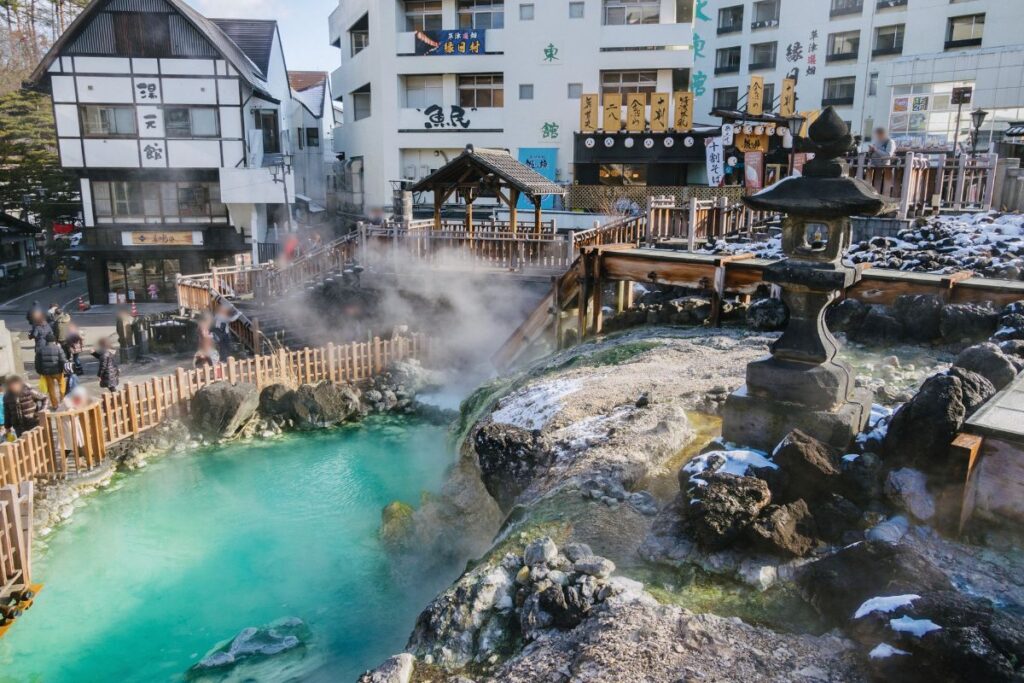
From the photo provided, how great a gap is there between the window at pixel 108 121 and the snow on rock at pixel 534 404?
24.3m

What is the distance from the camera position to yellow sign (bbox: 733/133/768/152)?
29469mm

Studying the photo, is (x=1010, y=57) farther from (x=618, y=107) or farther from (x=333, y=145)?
(x=333, y=145)

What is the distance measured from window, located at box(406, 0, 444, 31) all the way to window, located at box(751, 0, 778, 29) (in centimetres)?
1997

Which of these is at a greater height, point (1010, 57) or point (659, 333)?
point (1010, 57)

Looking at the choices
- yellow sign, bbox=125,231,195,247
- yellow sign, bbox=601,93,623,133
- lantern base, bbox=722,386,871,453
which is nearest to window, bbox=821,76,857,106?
yellow sign, bbox=601,93,623,133

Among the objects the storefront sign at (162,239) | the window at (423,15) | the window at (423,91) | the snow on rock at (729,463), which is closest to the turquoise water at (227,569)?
the snow on rock at (729,463)

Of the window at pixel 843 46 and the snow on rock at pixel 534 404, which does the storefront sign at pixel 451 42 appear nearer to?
the window at pixel 843 46

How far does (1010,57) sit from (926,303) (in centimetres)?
2712

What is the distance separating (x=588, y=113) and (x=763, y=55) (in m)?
17.2

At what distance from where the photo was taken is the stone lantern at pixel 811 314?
20.2 ft

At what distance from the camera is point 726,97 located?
44.5 m

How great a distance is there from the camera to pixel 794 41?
1608 inches

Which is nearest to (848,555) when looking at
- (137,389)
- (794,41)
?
(137,389)

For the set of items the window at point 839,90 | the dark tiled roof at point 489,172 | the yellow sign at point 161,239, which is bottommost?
the yellow sign at point 161,239
